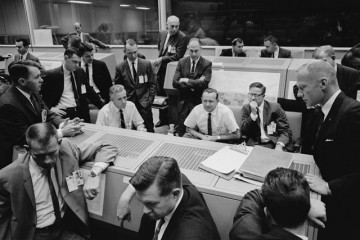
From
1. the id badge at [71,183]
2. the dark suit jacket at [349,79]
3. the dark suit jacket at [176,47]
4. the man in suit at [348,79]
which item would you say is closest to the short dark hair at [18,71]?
the id badge at [71,183]

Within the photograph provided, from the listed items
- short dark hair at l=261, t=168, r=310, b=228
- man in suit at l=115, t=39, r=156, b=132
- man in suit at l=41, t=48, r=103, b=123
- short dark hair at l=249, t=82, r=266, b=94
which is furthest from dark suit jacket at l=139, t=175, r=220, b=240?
man in suit at l=115, t=39, r=156, b=132

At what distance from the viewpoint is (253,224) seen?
113 cm

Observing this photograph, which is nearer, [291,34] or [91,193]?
[91,193]

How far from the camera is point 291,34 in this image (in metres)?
6.11

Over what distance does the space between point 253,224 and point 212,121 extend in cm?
176

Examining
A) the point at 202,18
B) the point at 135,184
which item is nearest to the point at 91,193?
the point at 135,184

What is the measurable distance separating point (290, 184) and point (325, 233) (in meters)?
0.69

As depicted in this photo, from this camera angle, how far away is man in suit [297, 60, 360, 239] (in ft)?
4.46

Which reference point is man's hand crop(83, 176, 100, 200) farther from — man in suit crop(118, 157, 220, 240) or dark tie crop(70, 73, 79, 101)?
dark tie crop(70, 73, 79, 101)

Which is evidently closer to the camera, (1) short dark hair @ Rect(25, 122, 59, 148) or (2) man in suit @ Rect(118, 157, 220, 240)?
(2) man in suit @ Rect(118, 157, 220, 240)

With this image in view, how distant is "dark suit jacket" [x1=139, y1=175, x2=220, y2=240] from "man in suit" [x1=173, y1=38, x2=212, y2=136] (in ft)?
6.76

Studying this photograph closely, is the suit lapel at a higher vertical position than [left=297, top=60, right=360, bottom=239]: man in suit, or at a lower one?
lower

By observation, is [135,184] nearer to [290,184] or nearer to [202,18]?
[290,184]

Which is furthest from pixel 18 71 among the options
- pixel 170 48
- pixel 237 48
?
pixel 237 48
